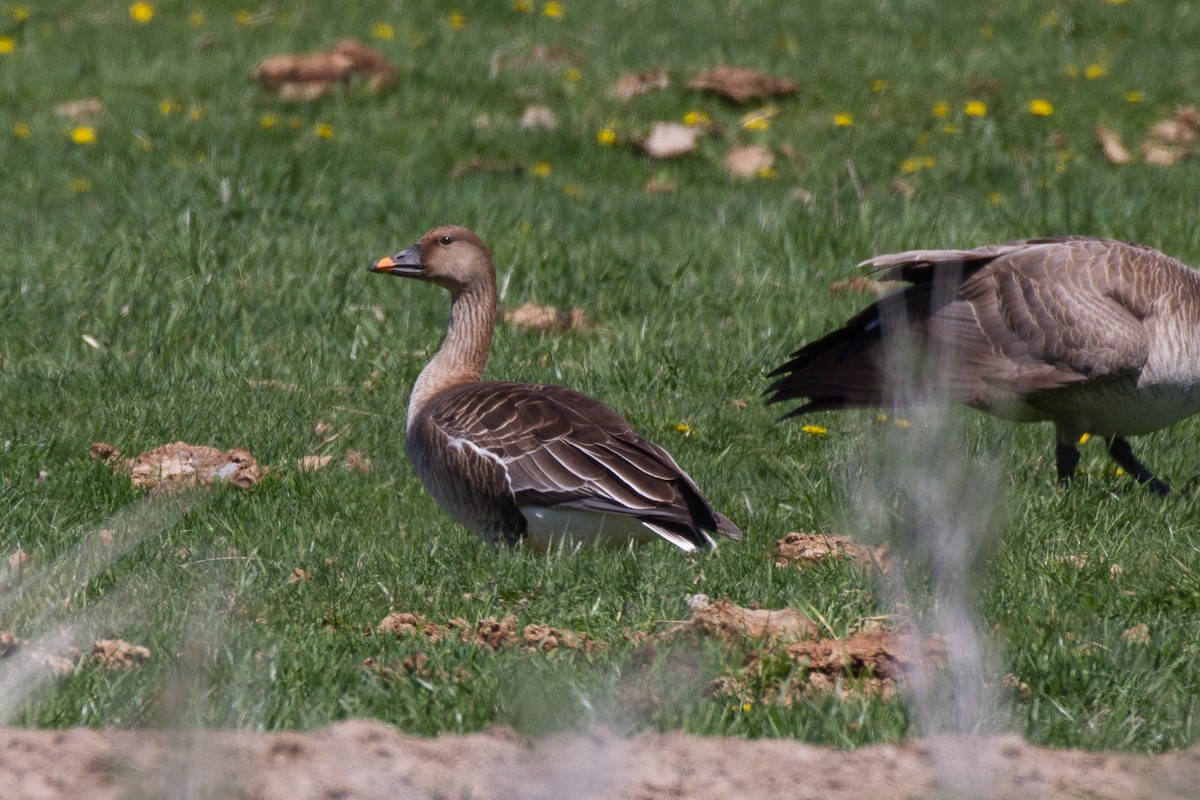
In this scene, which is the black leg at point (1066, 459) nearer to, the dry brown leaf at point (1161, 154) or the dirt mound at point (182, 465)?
the dirt mound at point (182, 465)

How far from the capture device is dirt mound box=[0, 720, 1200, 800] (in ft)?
9.59

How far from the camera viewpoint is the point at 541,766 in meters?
2.86

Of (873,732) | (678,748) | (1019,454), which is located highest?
(678,748)

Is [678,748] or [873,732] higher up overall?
[678,748]

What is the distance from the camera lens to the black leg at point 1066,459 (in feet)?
21.4

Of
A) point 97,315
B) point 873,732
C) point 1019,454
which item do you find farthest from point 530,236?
point 873,732

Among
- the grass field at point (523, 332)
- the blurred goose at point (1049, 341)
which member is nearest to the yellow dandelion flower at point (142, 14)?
the grass field at point (523, 332)

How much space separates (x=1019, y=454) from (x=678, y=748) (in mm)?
3831

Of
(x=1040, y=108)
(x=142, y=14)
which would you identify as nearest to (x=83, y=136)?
(x=142, y=14)

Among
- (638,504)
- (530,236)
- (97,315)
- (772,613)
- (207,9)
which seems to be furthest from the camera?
(207,9)

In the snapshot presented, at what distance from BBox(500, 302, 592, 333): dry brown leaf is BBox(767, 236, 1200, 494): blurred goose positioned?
5.55 feet

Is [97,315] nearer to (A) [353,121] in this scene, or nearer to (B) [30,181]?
(B) [30,181]

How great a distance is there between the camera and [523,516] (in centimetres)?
565

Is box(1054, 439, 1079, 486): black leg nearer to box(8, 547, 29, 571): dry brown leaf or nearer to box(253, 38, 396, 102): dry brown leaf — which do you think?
box(8, 547, 29, 571): dry brown leaf
